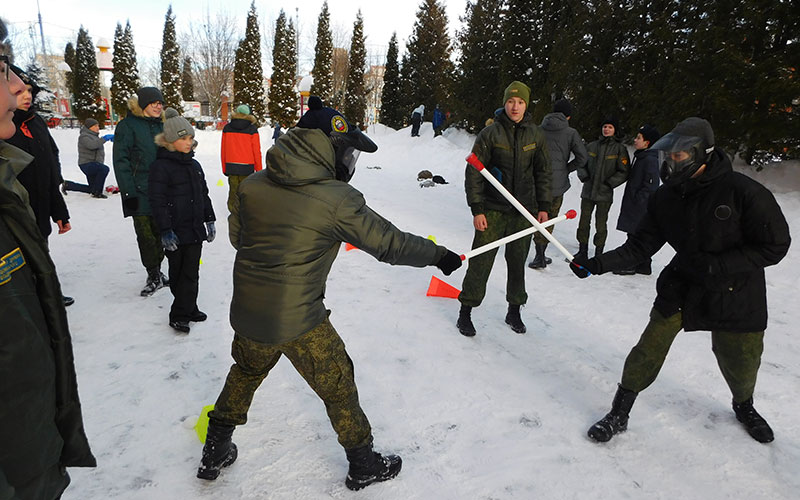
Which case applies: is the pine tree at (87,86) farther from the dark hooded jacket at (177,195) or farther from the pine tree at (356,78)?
the dark hooded jacket at (177,195)

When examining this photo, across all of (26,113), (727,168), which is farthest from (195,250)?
(727,168)

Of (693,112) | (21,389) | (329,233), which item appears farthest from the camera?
(693,112)

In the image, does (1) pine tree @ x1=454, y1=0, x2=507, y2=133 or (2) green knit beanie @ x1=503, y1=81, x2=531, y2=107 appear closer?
(2) green knit beanie @ x1=503, y1=81, x2=531, y2=107

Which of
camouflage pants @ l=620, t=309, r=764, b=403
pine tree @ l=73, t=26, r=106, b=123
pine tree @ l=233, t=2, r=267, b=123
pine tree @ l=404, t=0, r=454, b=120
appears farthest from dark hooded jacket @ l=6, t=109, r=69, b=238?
pine tree @ l=73, t=26, r=106, b=123

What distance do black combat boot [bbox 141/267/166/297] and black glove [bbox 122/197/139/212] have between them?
74 centimetres

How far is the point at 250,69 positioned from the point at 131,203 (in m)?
32.5

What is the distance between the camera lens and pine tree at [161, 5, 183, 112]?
35.6m

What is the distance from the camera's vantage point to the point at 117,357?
145 inches

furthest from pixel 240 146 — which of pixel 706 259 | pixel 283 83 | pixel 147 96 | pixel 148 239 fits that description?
pixel 283 83

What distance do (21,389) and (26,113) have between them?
12.6ft

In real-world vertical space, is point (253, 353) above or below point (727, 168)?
below

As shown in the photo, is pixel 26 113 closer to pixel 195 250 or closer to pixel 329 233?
pixel 195 250

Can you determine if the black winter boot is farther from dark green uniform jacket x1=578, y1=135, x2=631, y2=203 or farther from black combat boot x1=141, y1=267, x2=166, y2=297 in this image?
dark green uniform jacket x1=578, y1=135, x2=631, y2=203

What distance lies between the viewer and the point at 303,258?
216 cm
